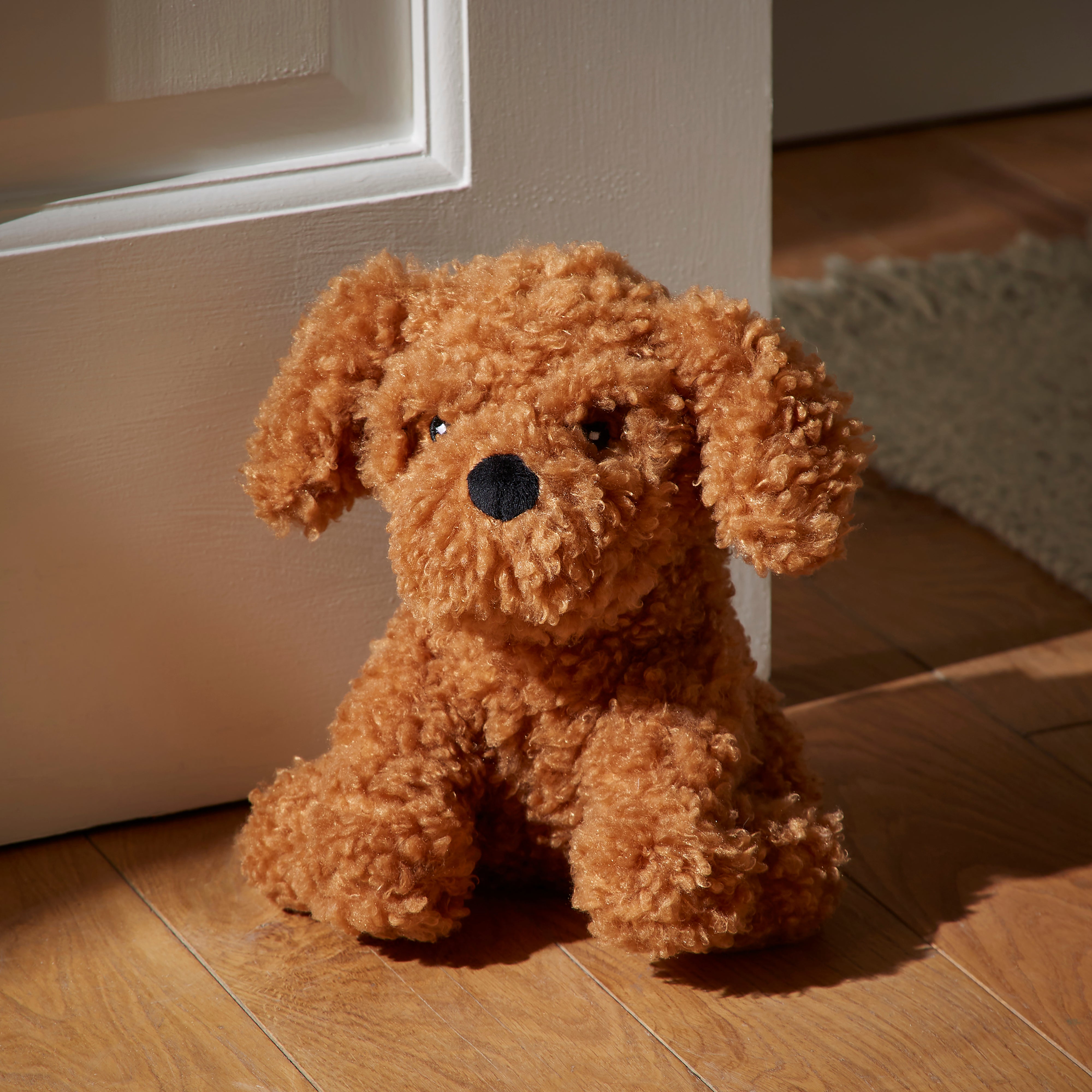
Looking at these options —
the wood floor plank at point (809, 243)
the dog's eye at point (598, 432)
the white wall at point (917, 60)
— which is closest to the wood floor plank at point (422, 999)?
the dog's eye at point (598, 432)

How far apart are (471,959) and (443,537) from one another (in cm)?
30

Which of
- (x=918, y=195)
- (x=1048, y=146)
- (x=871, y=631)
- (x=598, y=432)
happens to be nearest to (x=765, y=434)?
(x=598, y=432)

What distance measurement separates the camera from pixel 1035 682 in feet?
3.95

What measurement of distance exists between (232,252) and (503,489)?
0.96 feet

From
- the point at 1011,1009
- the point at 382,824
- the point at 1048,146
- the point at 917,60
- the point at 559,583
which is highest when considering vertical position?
the point at 917,60

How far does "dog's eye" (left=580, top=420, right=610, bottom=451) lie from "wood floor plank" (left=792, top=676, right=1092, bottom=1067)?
0.38m

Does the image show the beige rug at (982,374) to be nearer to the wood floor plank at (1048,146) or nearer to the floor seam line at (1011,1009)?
the wood floor plank at (1048,146)

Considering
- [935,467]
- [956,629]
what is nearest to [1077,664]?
[956,629]

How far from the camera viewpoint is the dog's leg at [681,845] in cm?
80

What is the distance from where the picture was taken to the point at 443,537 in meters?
0.74

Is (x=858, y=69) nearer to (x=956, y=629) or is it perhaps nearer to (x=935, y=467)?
(x=935, y=467)

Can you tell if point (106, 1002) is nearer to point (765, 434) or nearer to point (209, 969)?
point (209, 969)

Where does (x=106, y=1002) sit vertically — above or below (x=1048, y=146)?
below

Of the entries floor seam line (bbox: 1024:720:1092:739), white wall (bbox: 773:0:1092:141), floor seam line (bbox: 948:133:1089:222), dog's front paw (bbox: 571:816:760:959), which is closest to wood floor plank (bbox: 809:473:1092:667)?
floor seam line (bbox: 1024:720:1092:739)
